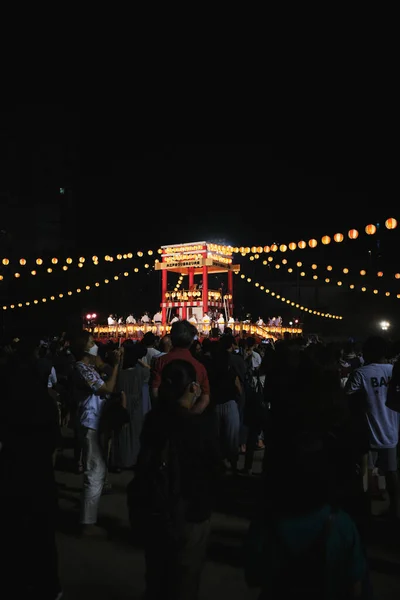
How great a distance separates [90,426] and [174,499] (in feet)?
9.12

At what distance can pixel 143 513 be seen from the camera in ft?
8.38

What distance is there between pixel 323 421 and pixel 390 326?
38819mm

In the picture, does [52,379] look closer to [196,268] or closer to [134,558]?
[134,558]

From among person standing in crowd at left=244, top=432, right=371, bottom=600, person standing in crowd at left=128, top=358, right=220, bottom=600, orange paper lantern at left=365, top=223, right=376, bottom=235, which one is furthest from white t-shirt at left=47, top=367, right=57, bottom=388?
orange paper lantern at left=365, top=223, right=376, bottom=235

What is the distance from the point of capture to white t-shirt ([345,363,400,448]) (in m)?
5.25

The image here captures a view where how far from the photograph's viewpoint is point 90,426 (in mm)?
5117

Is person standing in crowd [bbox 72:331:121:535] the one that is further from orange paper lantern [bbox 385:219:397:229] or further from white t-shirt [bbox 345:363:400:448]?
orange paper lantern [bbox 385:219:397:229]

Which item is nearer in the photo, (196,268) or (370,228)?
(370,228)

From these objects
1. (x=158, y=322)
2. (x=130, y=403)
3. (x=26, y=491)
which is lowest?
(x=26, y=491)

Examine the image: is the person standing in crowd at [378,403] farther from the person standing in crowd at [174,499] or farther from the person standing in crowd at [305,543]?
the person standing in crowd at [305,543]

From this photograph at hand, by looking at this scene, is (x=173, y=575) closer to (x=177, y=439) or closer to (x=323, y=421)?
(x=177, y=439)

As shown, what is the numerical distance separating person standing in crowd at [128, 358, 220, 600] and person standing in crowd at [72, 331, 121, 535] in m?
2.45

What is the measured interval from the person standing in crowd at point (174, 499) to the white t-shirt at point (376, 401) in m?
3.04

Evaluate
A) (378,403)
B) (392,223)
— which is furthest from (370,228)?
(378,403)
